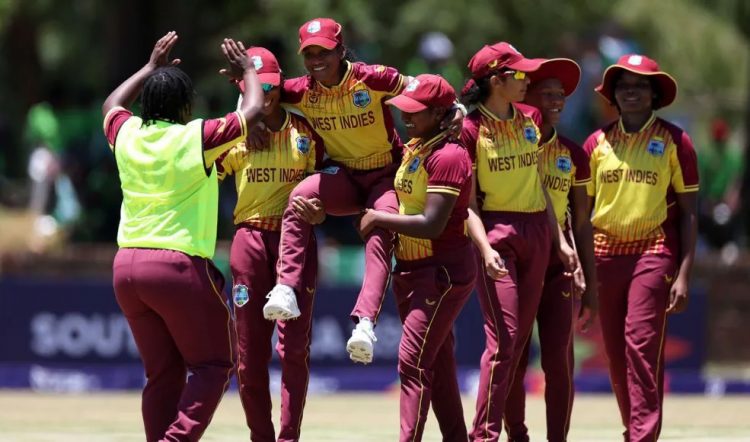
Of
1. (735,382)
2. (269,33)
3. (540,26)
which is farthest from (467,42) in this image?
(735,382)

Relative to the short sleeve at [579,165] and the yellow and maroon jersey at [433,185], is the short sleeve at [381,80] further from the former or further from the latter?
the short sleeve at [579,165]

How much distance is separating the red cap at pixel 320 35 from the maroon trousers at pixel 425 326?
130cm

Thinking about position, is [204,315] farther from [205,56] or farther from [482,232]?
[205,56]

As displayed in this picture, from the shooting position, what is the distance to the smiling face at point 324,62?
884 cm

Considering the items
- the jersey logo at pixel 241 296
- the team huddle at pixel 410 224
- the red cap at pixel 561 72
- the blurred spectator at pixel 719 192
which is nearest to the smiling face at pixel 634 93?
the team huddle at pixel 410 224

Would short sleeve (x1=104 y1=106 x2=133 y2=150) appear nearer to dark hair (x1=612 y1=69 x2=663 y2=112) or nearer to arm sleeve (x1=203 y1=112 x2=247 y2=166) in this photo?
arm sleeve (x1=203 y1=112 x2=247 y2=166)

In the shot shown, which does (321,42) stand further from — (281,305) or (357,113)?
(281,305)

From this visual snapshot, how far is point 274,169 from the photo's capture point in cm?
901

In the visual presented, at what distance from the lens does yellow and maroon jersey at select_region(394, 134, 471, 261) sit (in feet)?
27.3

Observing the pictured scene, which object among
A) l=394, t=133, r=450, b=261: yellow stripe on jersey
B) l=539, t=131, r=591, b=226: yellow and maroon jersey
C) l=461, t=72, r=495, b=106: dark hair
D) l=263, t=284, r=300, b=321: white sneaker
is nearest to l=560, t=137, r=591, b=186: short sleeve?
l=539, t=131, r=591, b=226: yellow and maroon jersey

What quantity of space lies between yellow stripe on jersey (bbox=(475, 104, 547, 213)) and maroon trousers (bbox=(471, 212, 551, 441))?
0.24ft

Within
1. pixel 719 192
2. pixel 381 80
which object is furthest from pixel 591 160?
pixel 719 192

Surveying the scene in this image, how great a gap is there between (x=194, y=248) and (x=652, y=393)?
293 cm

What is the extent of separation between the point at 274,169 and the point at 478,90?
4.11 feet
